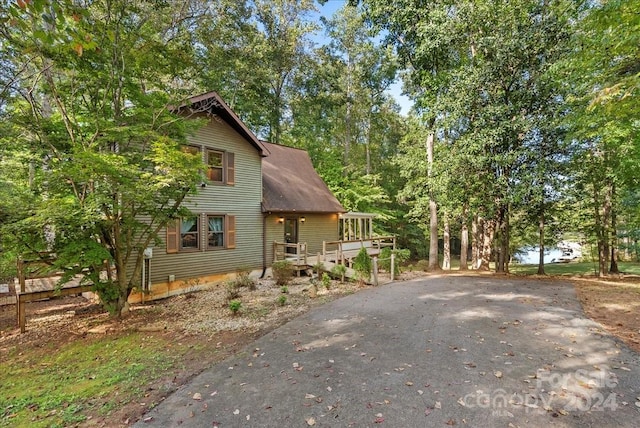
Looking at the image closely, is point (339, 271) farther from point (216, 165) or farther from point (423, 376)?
point (423, 376)

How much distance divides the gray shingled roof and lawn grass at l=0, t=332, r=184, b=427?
799 cm

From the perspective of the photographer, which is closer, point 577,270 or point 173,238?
point 173,238

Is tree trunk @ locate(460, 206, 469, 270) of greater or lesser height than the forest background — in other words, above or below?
below

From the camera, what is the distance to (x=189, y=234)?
11.1 m

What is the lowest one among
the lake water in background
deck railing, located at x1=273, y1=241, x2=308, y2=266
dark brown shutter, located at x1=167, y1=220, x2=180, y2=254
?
the lake water in background

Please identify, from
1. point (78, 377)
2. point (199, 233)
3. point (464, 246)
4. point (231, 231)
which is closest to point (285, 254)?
point (231, 231)

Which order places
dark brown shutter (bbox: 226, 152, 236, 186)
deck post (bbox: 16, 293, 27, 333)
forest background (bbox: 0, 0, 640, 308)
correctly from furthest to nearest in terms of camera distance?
dark brown shutter (bbox: 226, 152, 236, 186) → deck post (bbox: 16, 293, 27, 333) → forest background (bbox: 0, 0, 640, 308)

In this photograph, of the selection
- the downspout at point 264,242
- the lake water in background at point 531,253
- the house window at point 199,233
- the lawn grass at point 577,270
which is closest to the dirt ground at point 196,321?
the house window at point 199,233

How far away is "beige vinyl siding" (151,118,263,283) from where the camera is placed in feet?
34.8

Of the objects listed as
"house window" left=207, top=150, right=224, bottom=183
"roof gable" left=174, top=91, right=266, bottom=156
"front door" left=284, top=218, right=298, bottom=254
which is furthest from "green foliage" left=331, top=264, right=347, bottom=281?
"roof gable" left=174, top=91, right=266, bottom=156

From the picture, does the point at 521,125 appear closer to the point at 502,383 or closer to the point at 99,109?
the point at 502,383

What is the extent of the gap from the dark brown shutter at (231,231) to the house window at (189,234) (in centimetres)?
118

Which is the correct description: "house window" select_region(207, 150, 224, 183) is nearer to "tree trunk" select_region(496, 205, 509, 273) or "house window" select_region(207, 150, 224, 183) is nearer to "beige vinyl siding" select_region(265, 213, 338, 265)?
"beige vinyl siding" select_region(265, 213, 338, 265)

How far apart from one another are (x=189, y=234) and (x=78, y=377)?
271 inches
